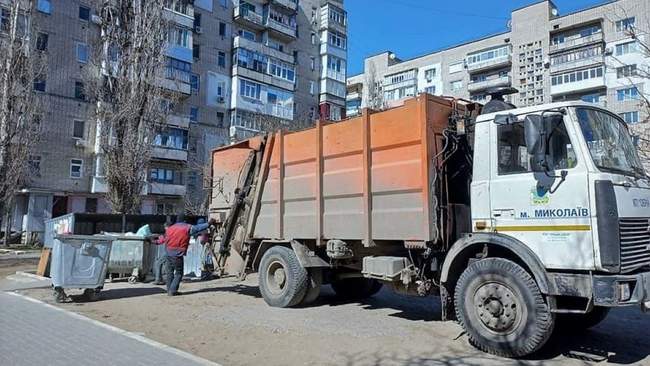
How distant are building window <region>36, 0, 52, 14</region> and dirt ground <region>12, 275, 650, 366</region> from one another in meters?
31.2

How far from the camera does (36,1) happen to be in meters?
34.7

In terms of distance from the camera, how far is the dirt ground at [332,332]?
234 inches

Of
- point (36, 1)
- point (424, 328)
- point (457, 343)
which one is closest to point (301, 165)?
point (424, 328)

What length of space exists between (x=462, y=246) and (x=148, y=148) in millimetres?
19746

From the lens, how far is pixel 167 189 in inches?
1590

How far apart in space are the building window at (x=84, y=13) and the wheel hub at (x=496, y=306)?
128ft

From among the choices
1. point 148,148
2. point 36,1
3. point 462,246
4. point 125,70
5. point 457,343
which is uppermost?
point 36,1

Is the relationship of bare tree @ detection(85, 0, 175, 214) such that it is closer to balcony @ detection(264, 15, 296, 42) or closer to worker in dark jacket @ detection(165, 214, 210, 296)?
worker in dark jacket @ detection(165, 214, 210, 296)

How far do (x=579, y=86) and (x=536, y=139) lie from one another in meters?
51.5

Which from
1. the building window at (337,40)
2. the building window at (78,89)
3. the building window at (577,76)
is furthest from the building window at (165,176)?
the building window at (577,76)

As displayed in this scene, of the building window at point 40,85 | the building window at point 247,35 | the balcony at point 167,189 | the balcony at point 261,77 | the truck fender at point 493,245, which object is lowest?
the truck fender at point 493,245

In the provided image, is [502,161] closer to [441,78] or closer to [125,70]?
[125,70]

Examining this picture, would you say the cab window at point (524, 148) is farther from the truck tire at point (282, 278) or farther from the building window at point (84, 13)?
the building window at point (84, 13)

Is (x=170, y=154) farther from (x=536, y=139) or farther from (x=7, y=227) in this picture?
(x=536, y=139)
